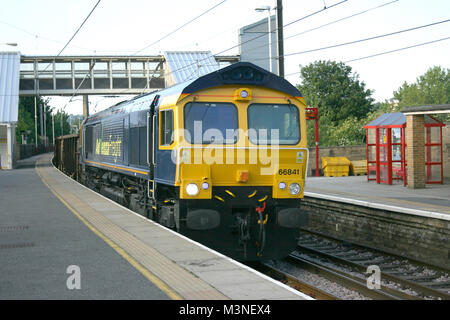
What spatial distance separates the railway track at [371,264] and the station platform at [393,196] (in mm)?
1105

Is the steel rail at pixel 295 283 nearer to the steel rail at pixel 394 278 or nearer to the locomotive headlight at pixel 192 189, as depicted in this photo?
the steel rail at pixel 394 278

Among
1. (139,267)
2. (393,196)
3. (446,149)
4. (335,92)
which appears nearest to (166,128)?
(139,267)

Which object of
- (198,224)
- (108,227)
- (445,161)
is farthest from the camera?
(445,161)

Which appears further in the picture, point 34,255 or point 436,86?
point 436,86

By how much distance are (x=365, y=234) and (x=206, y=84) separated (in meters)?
6.29

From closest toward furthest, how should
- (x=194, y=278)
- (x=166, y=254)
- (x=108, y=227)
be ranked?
(x=194, y=278) < (x=166, y=254) < (x=108, y=227)

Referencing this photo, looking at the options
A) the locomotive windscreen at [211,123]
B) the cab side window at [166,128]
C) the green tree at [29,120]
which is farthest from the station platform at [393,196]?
the green tree at [29,120]

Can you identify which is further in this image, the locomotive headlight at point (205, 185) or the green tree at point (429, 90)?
the green tree at point (429, 90)

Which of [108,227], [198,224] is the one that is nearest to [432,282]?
[198,224]

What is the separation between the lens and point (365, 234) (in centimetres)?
1427

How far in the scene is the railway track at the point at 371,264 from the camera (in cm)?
959

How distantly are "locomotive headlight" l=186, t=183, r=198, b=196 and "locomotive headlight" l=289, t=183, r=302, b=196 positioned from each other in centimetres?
192
